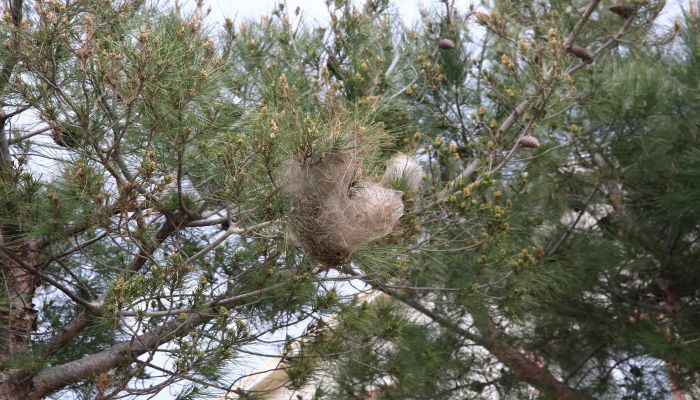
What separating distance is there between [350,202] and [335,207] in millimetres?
46

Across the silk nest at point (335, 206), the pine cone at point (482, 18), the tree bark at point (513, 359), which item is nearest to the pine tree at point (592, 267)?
the tree bark at point (513, 359)

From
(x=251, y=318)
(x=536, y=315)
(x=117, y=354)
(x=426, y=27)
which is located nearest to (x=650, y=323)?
(x=536, y=315)

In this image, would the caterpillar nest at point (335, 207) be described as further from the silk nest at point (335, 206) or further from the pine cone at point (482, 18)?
the pine cone at point (482, 18)

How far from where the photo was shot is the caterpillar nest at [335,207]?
2.21m

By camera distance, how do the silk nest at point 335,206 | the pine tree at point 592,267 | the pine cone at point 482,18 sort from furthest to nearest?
the pine tree at point 592,267 → the pine cone at point 482,18 → the silk nest at point 335,206

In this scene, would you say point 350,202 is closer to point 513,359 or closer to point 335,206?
point 335,206

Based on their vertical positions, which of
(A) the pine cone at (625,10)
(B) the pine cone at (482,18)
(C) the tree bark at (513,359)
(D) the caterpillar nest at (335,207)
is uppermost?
(A) the pine cone at (625,10)

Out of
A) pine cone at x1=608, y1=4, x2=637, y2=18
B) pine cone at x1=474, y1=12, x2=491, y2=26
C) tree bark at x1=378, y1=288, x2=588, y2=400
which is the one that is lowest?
tree bark at x1=378, y1=288, x2=588, y2=400

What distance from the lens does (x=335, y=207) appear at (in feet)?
7.36

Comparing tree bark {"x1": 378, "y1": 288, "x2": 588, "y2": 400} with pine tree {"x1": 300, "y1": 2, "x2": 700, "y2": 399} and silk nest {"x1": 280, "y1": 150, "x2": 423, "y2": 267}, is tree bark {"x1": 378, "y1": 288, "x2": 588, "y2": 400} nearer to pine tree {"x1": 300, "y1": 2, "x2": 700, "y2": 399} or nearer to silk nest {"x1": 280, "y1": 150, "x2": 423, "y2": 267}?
pine tree {"x1": 300, "y1": 2, "x2": 700, "y2": 399}

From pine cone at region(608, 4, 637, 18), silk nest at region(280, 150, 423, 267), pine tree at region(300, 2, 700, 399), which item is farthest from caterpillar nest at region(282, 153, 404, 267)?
pine cone at region(608, 4, 637, 18)

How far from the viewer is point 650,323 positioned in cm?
369

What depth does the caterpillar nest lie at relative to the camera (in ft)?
7.23

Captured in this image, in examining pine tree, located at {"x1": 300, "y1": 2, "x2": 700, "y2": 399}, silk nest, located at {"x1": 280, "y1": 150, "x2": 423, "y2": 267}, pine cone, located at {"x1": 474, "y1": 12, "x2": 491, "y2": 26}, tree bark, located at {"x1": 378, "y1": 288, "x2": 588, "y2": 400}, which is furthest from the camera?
tree bark, located at {"x1": 378, "y1": 288, "x2": 588, "y2": 400}
